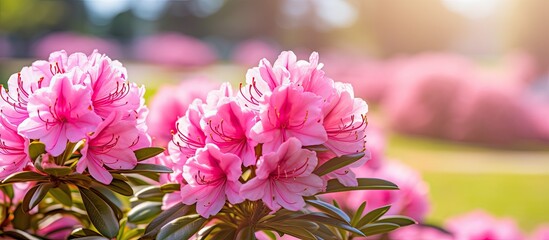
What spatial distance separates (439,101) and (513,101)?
114 centimetres

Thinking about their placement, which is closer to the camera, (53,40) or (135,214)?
(135,214)

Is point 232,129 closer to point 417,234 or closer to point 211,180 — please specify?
point 211,180

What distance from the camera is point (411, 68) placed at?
13281 millimetres

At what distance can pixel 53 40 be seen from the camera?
31.7 metres

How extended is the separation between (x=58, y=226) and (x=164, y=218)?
0.56 metres

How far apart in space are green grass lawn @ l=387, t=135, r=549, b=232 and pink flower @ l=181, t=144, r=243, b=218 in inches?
147

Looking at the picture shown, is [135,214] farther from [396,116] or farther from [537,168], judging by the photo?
[396,116]

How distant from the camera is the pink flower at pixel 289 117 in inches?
46.1

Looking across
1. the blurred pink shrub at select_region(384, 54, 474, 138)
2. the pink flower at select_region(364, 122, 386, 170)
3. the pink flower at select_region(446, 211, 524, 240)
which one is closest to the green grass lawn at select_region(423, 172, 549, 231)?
the pink flower at select_region(364, 122, 386, 170)

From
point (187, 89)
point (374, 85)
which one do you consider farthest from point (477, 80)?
point (187, 89)

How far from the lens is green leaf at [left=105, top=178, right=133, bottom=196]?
1.27 metres

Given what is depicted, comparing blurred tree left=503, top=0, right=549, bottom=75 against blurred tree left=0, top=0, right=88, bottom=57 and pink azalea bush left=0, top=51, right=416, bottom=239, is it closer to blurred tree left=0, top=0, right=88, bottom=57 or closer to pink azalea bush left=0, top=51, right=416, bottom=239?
pink azalea bush left=0, top=51, right=416, bottom=239

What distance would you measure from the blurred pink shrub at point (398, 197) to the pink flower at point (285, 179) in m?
0.90

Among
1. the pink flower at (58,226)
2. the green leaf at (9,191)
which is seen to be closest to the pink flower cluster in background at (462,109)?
the pink flower at (58,226)
